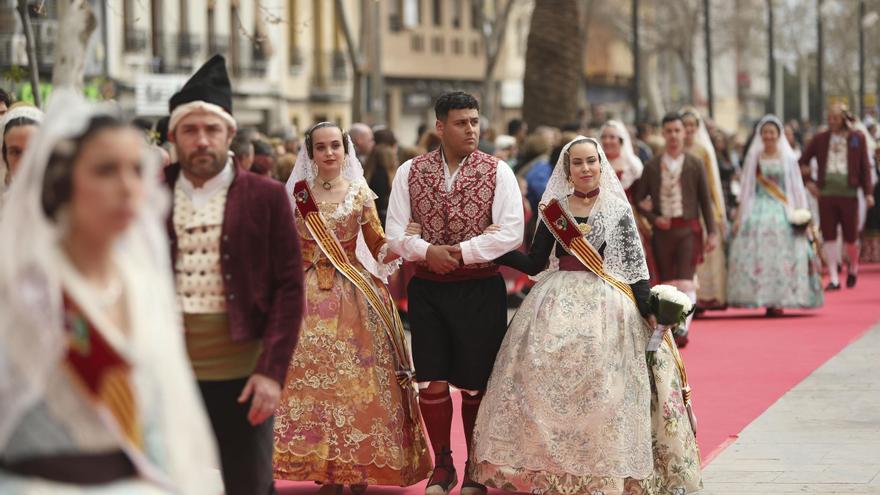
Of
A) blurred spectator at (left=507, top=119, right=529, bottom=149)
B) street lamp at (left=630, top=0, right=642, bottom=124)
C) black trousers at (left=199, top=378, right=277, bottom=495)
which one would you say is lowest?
black trousers at (left=199, top=378, right=277, bottom=495)

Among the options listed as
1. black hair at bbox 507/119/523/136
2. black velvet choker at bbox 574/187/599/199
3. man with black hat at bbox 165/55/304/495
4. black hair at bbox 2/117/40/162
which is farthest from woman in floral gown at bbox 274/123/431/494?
black hair at bbox 507/119/523/136


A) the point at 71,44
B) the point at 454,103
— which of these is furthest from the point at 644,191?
the point at 454,103

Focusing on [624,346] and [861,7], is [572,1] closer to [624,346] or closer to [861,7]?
[624,346]

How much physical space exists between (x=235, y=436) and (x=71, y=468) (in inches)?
75.3

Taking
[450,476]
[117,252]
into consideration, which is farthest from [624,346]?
[117,252]

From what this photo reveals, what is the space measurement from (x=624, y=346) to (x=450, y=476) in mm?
1038

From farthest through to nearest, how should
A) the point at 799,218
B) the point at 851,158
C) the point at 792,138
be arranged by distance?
the point at 792,138 → the point at 851,158 → the point at 799,218

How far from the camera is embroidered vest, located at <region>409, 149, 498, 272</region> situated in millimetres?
8734

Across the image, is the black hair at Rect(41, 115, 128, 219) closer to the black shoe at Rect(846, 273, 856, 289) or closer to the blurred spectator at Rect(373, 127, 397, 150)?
the blurred spectator at Rect(373, 127, 397, 150)

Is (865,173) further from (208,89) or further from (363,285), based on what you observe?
(208,89)

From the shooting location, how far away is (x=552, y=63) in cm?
2348

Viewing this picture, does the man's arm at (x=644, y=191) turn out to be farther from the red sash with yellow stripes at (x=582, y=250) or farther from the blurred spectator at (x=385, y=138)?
the red sash with yellow stripes at (x=582, y=250)

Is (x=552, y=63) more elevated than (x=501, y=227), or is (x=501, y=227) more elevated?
(x=552, y=63)

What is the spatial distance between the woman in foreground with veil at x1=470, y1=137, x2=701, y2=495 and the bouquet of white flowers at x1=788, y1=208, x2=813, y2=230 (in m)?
8.16
